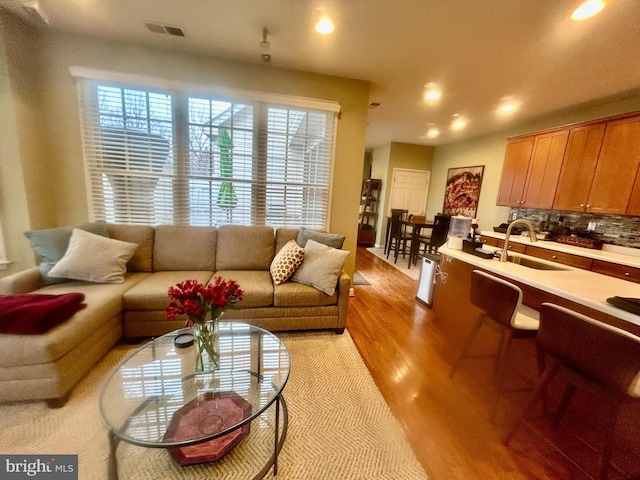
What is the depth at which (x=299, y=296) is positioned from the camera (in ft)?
7.11

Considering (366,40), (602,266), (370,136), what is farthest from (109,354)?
(370,136)

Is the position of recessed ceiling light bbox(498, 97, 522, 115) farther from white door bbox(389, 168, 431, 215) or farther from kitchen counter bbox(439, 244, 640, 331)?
white door bbox(389, 168, 431, 215)

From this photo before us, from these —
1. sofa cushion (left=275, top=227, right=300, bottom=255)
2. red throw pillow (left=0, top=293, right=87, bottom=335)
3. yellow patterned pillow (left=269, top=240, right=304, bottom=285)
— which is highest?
sofa cushion (left=275, top=227, right=300, bottom=255)

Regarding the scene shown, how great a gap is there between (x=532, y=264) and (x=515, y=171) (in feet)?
8.66

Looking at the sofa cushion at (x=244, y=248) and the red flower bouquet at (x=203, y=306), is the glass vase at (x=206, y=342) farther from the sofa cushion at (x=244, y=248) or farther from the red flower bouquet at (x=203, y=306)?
the sofa cushion at (x=244, y=248)

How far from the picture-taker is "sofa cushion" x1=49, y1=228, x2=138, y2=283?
76.1 inches

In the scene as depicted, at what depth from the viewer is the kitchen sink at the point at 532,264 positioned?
1.99 meters

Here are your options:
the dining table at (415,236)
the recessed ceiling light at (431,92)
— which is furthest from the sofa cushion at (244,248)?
the dining table at (415,236)

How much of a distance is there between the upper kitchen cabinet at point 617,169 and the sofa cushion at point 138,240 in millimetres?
5076

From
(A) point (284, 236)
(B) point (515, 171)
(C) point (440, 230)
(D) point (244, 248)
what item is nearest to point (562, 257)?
(B) point (515, 171)

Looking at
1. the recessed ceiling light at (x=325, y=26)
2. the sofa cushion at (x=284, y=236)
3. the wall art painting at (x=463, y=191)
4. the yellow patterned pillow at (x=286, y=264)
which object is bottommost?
the yellow patterned pillow at (x=286, y=264)

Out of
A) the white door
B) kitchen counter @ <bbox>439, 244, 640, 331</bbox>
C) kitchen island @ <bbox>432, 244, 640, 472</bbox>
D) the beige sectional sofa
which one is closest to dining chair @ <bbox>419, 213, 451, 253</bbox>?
the white door

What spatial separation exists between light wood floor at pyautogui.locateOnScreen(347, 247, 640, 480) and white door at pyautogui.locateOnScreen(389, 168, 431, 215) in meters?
4.08

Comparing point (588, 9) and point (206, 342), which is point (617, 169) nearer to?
point (588, 9)
